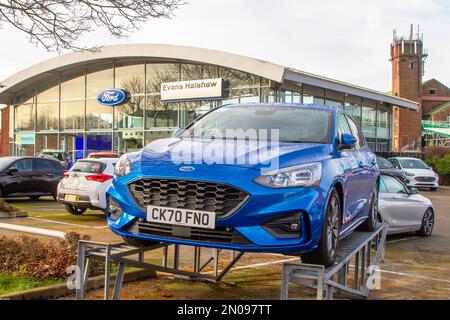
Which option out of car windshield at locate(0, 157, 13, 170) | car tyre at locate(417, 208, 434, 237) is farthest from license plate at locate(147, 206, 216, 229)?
car windshield at locate(0, 157, 13, 170)

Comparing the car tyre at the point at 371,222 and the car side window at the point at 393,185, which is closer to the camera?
the car tyre at the point at 371,222

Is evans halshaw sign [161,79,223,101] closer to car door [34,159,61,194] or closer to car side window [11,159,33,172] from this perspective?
car door [34,159,61,194]

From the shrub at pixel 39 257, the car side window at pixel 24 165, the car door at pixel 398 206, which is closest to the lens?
the shrub at pixel 39 257

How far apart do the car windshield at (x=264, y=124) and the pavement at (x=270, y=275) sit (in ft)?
5.90

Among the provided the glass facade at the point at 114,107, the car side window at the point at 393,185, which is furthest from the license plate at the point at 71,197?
the glass facade at the point at 114,107

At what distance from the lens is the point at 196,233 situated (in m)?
4.12

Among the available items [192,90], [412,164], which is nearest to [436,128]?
[412,164]

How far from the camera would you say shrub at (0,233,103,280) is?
565 centimetres

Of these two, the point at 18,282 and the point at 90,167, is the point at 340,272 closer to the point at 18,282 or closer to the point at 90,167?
the point at 18,282

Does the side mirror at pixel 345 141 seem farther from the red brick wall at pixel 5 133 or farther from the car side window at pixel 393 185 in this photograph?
the red brick wall at pixel 5 133

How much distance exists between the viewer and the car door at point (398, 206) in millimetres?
10172

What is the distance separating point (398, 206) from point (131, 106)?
2280cm

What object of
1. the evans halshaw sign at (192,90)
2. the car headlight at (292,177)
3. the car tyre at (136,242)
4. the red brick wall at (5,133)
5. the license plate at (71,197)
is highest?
the evans halshaw sign at (192,90)
